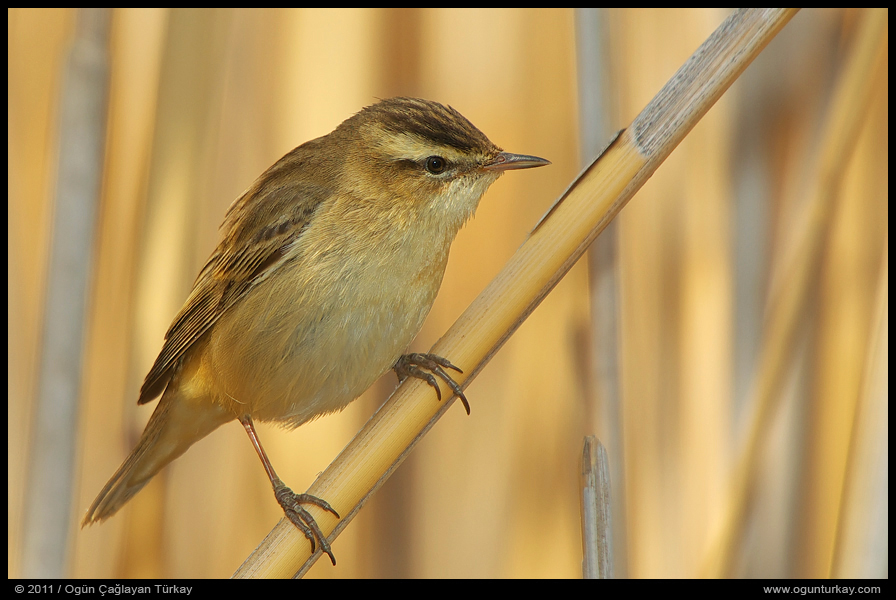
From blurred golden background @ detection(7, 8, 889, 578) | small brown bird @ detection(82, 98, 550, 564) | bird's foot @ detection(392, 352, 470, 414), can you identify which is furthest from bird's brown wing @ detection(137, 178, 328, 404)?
bird's foot @ detection(392, 352, 470, 414)

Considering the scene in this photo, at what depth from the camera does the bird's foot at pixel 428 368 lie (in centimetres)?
156

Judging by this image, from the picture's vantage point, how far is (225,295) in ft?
6.35

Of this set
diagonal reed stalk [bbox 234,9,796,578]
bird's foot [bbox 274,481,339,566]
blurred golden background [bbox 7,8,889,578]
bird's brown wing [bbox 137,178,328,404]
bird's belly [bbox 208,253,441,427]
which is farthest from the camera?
blurred golden background [bbox 7,8,889,578]

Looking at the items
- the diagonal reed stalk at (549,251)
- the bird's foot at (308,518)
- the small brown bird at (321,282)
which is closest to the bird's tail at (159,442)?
the small brown bird at (321,282)

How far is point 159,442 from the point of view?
201 cm

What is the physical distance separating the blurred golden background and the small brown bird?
23cm

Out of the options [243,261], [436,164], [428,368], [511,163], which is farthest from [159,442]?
[511,163]

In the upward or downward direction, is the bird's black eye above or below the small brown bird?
above

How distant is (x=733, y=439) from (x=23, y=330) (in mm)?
2289

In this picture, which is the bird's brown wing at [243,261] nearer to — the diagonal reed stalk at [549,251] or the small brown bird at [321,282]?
the small brown bird at [321,282]

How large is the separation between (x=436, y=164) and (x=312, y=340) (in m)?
0.56

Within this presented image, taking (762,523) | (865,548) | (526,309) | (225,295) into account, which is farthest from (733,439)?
(225,295)

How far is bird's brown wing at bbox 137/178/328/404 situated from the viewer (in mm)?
1894

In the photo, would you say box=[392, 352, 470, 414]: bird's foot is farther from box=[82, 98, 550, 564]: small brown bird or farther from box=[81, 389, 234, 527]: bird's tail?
box=[81, 389, 234, 527]: bird's tail
